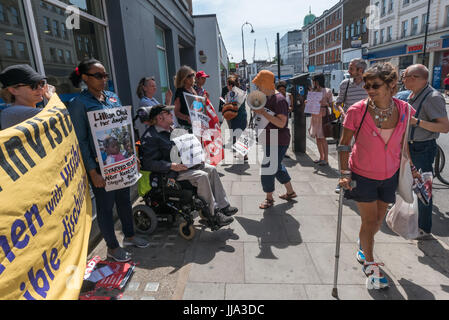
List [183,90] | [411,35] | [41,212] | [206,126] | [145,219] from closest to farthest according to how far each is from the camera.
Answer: [41,212], [145,219], [183,90], [206,126], [411,35]

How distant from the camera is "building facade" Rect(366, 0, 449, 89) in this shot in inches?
1083

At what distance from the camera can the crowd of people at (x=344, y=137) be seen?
8.06 feet

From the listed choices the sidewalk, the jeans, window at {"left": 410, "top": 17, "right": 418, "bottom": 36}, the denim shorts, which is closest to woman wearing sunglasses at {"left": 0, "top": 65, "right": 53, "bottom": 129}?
the jeans

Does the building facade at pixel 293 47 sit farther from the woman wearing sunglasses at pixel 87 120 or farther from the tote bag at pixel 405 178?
the woman wearing sunglasses at pixel 87 120

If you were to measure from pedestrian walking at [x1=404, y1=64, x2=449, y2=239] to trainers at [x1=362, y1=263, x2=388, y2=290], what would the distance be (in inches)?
49.2

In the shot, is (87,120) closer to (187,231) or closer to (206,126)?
(187,231)

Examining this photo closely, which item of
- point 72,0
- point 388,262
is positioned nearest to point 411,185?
point 388,262

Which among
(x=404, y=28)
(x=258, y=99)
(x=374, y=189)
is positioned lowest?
(x=374, y=189)

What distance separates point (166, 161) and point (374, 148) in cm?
230

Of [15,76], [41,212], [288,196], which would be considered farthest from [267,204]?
[15,76]

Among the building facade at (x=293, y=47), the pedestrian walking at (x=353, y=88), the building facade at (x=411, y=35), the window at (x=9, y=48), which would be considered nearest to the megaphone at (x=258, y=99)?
the pedestrian walking at (x=353, y=88)

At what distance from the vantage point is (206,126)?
531 centimetres
